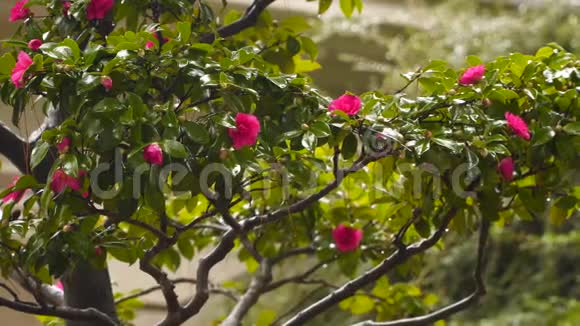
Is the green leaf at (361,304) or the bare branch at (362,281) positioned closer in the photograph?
the bare branch at (362,281)

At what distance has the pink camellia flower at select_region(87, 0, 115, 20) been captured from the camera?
121cm

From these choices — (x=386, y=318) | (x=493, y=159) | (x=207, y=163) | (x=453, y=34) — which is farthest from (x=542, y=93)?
(x=453, y=34)

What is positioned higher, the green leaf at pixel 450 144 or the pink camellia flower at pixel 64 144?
the pink camellia flower at pixel 64 144

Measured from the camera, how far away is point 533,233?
335 centimetres

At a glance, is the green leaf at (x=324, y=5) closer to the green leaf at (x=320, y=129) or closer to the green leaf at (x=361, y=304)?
the green leaf at (x=320, y=129)

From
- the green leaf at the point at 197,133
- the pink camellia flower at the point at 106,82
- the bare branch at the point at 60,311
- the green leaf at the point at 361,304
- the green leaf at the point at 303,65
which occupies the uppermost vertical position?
the pink camellia flower at the point at 106,82

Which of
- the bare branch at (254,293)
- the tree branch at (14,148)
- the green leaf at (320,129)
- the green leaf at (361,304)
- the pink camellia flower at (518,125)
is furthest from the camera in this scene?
the green leaf at (361,304)

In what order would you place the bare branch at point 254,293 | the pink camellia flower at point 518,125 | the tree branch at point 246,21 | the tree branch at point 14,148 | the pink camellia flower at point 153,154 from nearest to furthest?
the pink camellia flower at point 153,154, the pink camellia flower at point 518,125, the tree branch at point 14,148, the tree branch at point 246,21, the bare branch at point 254,293

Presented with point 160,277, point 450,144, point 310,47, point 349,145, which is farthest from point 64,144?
point 310,47

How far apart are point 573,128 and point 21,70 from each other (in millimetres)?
733

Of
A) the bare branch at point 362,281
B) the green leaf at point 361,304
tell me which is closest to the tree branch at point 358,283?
the bare branch at point 362,281

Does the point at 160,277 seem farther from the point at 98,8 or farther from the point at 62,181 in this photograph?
the point at 98,8

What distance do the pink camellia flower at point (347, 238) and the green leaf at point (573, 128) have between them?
1.45 ft

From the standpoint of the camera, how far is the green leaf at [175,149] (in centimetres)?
97
